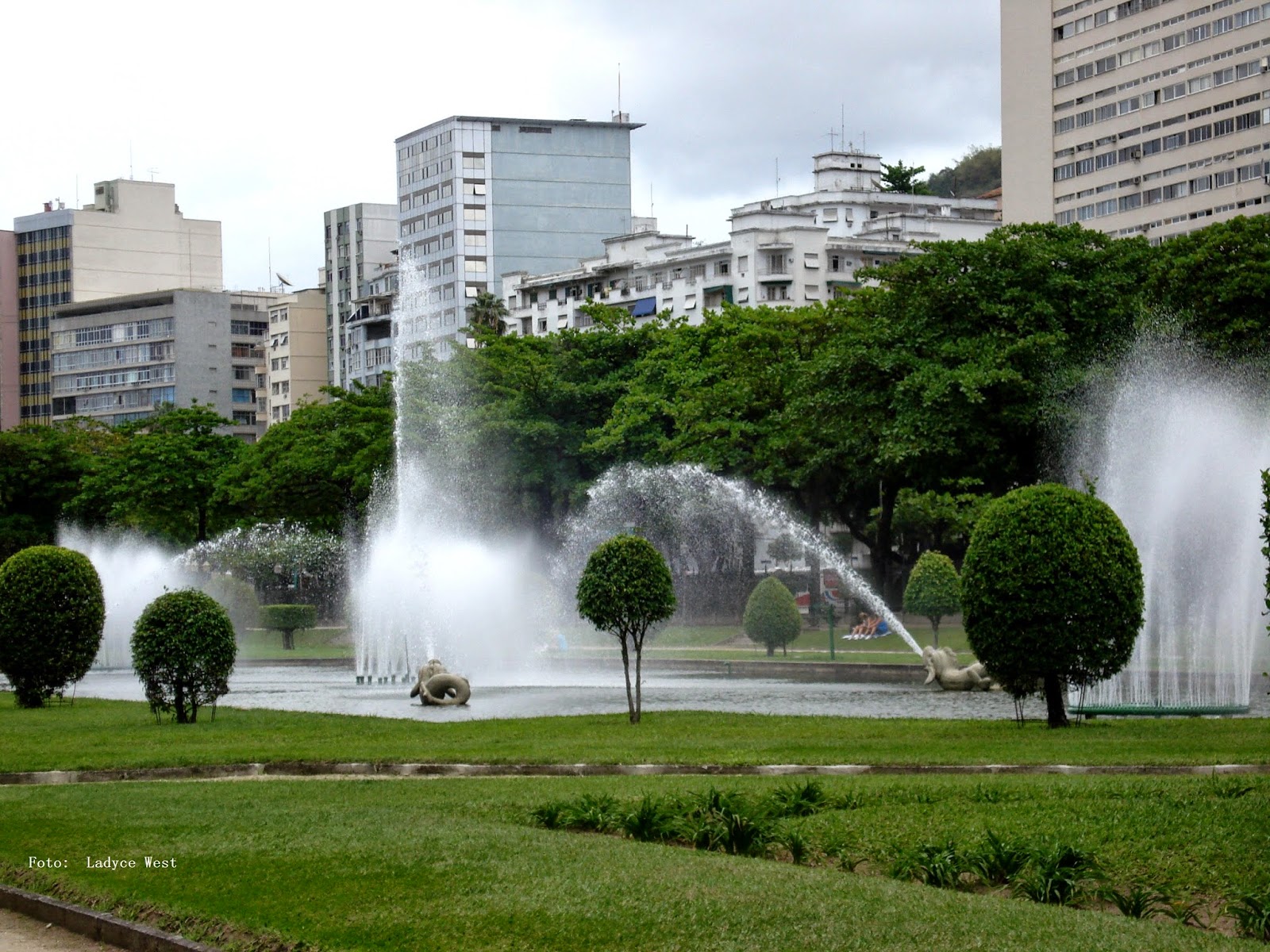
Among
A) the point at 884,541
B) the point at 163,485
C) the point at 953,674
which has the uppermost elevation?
the point at 163,485

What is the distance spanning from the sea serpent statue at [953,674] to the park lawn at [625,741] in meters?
9.28

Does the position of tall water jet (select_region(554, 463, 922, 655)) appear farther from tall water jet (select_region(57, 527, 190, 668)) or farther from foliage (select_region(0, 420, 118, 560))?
foliage (select_region(0, 420, 118, 560))

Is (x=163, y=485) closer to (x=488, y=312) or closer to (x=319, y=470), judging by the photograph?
(x=319, y=470)

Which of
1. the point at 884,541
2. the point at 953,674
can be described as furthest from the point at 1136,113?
the point at 953,674

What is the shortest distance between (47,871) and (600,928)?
15.3ft

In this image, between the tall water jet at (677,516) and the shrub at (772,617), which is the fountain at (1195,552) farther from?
the tall water jet at (677,516)

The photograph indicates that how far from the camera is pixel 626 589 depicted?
2577 cm

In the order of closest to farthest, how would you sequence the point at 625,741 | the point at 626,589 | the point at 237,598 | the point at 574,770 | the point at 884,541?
1. the point at 574,770
2. the point at 625,741
3. the point at 626,589
4. the point at 884,541
5. the point at 237,598

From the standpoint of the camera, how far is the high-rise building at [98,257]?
521ft

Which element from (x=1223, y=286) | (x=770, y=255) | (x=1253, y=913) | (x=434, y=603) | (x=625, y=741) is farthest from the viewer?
(x=770, y=255)

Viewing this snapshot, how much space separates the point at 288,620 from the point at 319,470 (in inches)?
430

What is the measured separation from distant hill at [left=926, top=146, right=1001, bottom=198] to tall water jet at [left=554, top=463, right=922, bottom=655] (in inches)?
3798

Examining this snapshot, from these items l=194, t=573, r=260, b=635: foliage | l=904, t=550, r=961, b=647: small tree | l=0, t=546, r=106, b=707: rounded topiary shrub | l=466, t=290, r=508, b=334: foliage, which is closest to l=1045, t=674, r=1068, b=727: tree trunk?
l=0, t=546, r=106, b=707: rounded topiary shrub

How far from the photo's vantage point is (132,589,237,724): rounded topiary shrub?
85.6 ft
